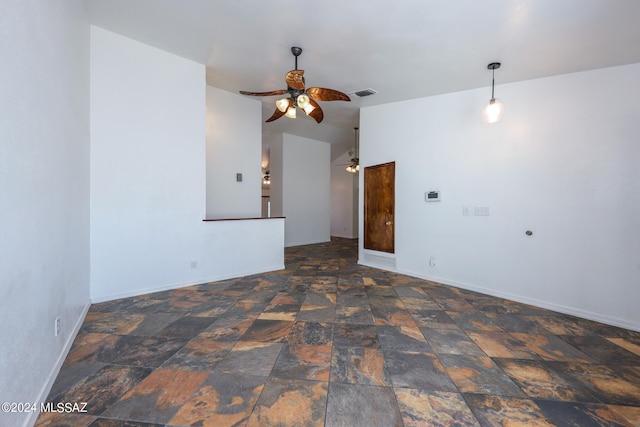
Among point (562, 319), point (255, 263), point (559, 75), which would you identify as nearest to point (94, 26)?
point (255, 263)

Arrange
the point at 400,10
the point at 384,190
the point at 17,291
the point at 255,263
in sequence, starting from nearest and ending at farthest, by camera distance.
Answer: the point at 17,291 < the point at 400,10 < the point at 255,263 < the point at 384,190

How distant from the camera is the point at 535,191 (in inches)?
134

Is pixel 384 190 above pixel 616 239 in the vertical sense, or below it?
above

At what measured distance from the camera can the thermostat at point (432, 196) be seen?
4.21 meters

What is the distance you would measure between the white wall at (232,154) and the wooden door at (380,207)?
2.32 metres

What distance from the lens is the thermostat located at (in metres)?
4.21

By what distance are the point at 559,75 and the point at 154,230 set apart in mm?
5689

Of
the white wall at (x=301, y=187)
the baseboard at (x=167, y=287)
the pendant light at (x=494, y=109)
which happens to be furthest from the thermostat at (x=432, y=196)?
the white wall at (x=301, y=187)

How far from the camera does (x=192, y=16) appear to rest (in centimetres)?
266

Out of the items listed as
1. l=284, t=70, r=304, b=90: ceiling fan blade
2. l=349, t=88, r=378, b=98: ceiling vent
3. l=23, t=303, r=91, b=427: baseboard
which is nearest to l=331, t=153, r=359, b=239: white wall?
l=349, t=88, r=378, b=98: ceiling vent

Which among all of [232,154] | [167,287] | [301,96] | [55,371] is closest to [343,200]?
[232,154]

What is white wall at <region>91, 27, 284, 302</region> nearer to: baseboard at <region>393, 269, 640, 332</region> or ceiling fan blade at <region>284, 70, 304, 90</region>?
ceiling fan blade at <region>284, 70, 304, 90</region>

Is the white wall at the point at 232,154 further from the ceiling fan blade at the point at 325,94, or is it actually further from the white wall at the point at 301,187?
the ceiling fan blade at the point at 325,94

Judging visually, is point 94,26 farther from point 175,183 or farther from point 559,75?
point 559,75
